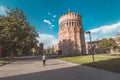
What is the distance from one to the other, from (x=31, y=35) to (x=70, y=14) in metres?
44.2

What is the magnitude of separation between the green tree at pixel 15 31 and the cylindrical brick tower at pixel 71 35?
36.9 meters

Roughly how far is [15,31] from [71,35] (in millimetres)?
43326

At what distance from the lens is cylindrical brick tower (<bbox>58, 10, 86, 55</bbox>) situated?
7712 centimetres

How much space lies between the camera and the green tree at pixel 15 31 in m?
37.5

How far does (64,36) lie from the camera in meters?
79.9

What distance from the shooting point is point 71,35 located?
255 feet

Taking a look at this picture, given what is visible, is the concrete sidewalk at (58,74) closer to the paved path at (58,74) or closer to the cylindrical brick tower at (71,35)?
the paved path at (58,74)

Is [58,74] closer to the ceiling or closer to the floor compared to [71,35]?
closer to the floor

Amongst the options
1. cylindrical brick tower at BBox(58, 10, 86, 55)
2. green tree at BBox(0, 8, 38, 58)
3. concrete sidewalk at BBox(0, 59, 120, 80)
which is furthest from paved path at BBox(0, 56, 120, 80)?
cylindrical brick tower at BBox(58, 10, 86, 55)

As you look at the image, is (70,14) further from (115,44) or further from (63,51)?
(115,44)

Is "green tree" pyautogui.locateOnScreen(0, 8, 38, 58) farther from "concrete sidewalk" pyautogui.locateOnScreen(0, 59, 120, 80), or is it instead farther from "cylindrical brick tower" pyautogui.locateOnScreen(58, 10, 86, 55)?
"cylindrical brick tower" pyautogui.locateOnScreen(58, 10, 86, 55)

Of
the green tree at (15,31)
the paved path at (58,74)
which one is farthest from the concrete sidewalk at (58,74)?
the green tree at (15,31)

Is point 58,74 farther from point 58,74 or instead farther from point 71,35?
point 71,35

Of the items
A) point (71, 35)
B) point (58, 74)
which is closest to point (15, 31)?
point (58, 74)
